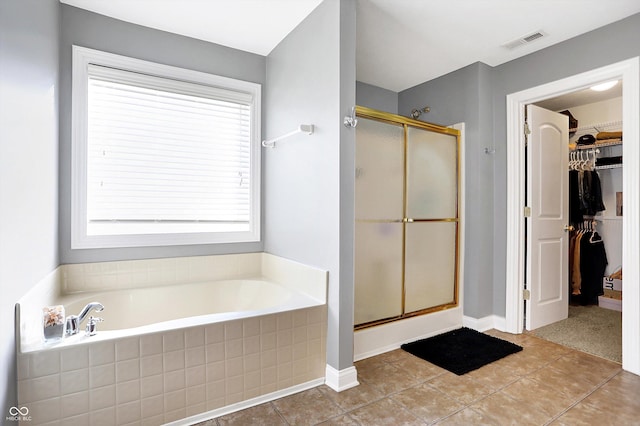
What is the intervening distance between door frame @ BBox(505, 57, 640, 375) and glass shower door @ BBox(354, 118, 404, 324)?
3.58 ft

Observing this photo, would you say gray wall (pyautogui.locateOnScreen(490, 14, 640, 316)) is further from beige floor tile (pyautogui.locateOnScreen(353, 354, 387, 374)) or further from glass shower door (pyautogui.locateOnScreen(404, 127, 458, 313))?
beige floor tile (pyautogui.locateOnScreen(353, 354, 387, 374))

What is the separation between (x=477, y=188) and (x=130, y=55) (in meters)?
3.06

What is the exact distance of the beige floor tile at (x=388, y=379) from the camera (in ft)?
6.79

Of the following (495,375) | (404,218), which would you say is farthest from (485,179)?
(495,375)

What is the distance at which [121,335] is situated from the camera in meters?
1.60

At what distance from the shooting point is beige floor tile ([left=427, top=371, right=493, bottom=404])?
6.47 ft

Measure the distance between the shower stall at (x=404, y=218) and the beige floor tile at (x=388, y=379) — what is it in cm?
33

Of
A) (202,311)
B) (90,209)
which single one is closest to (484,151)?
(202,311)

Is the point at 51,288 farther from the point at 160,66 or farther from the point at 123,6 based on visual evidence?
the point at 123,6

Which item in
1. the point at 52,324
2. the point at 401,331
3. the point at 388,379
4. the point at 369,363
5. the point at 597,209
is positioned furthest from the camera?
the point at 597,209

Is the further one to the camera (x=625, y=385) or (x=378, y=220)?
(x=378, y=220)

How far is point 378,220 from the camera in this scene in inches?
101

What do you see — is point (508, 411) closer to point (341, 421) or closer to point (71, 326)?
point (341, 421)

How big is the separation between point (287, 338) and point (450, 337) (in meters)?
1.61
